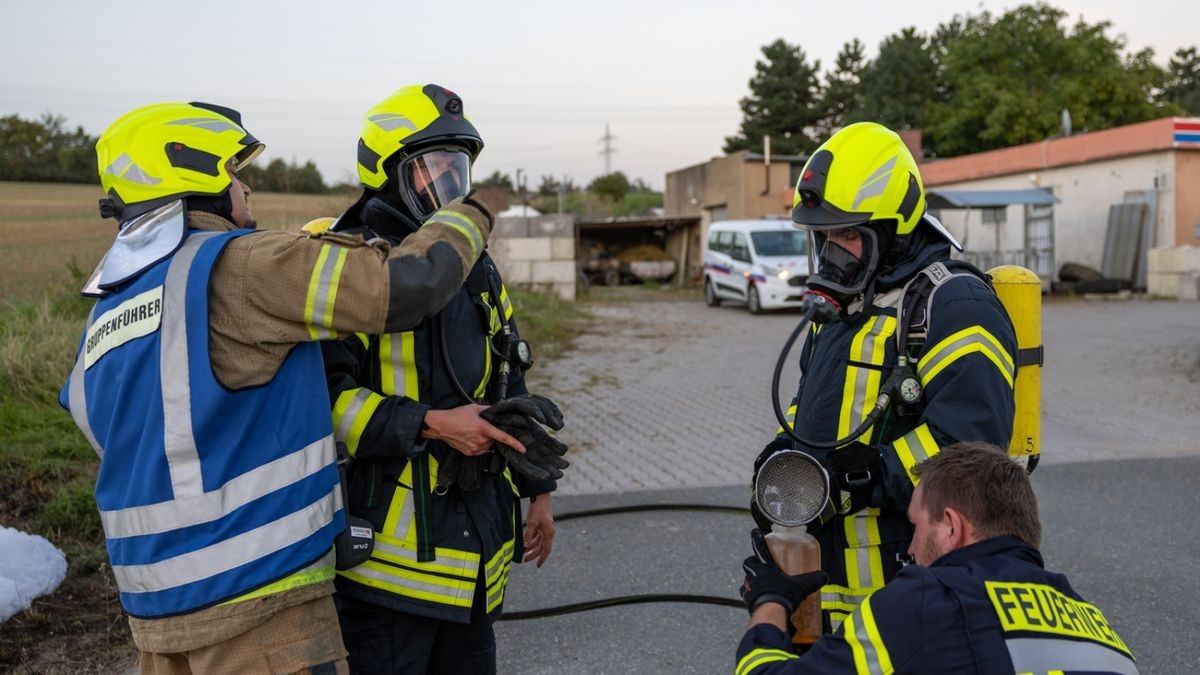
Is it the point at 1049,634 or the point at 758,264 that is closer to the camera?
the point at 1049,634

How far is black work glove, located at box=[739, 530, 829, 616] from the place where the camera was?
2.10 meters

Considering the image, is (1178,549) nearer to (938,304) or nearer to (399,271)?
(938,304)

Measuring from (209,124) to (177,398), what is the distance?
629 millimetres

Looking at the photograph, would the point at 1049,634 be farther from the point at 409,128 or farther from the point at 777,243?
the point at 777,243

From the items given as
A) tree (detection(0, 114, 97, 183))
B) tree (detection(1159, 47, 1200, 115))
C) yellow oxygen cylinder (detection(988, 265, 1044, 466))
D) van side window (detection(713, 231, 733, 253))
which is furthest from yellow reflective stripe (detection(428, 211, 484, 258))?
tree (detection(1159, 47, 1200, 115))

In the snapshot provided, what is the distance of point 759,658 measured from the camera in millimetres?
1966

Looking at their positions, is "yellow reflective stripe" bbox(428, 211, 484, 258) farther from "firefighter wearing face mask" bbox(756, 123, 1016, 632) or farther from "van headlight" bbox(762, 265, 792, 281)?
"van headlight" bbox(762, 265, 792, 281)

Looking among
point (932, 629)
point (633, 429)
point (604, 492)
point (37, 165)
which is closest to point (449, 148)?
point (932, 629)

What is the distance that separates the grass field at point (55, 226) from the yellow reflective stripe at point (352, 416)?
10.0m

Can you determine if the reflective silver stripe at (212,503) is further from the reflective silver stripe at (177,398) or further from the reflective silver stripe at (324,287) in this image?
the reflective silver stripe at (324,287)

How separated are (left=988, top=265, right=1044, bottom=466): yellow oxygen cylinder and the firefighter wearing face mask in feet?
0.40

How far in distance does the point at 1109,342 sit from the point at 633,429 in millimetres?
8355

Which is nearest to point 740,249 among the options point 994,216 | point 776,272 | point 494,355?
point 776,272

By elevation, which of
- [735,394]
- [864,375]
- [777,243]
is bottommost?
[735,394]
